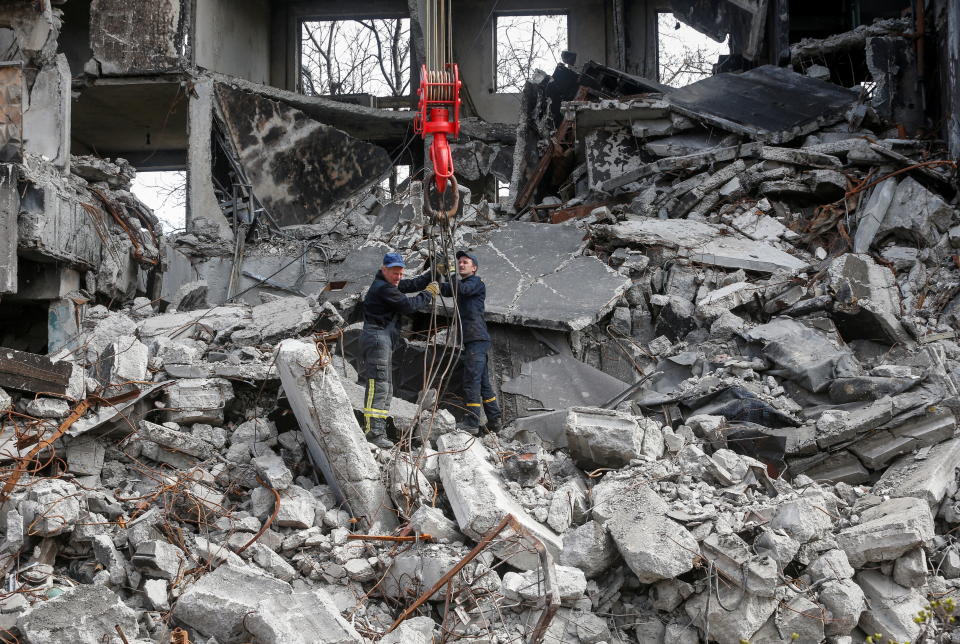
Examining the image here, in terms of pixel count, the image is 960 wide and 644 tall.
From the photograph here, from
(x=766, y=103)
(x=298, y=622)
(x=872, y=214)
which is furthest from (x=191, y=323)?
(x=766, y=103)

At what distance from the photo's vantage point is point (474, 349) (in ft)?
24.0

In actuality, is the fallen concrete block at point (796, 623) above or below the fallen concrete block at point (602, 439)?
below

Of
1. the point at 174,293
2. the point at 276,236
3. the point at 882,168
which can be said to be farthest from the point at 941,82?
the point at 174,293

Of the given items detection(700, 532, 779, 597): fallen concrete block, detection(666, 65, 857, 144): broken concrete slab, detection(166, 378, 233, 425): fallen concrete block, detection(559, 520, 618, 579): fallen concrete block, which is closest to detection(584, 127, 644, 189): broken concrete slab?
detection(666, 65, 857, 144): broken concrete slab

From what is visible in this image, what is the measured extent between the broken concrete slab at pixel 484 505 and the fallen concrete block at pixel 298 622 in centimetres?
100

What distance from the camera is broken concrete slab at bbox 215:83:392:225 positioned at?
1362 centimetres

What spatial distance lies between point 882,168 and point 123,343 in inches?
316

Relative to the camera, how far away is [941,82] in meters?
11.4

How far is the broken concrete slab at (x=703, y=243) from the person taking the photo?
9.22 metres

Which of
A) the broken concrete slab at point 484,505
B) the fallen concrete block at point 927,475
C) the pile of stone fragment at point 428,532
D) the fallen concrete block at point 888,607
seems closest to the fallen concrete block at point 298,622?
the pile of stone fragment at point 428,532

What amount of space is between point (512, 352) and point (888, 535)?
3543 millimetres

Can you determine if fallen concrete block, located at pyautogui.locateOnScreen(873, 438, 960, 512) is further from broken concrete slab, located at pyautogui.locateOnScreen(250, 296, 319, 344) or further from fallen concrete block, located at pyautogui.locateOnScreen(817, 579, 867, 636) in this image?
broken concrete slab, located at pyautogui.locateOnScreen(250, 296, 319, 344)

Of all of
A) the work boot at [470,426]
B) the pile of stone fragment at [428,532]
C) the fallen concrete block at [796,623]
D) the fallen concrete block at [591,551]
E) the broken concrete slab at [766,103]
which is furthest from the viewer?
the broken concrete slab at [766,103]

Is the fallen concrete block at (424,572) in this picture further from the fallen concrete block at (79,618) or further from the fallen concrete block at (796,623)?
the fallen concrete block at (796,623)
